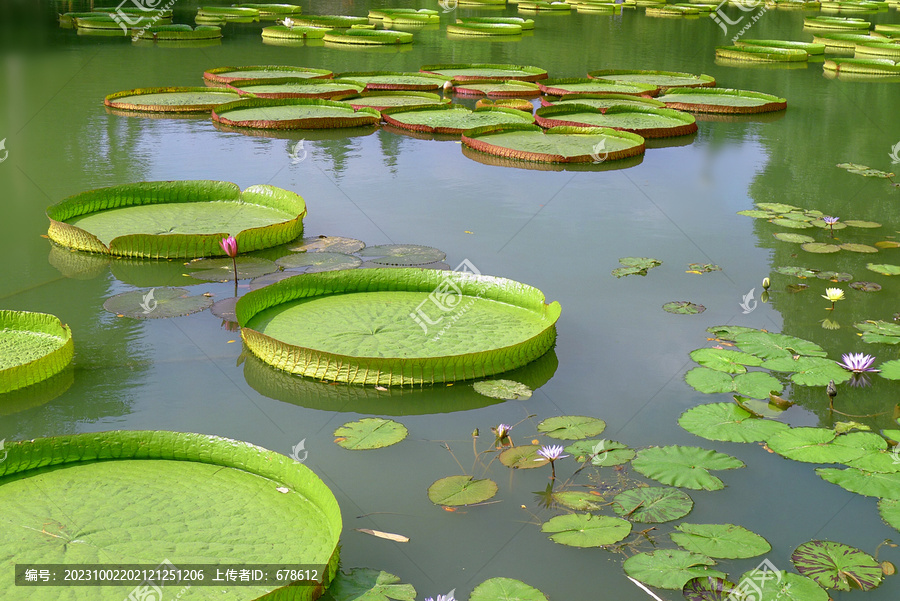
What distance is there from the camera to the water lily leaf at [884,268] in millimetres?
5359

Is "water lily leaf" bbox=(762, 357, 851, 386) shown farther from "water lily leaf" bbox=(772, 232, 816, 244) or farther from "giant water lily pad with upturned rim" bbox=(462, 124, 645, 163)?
"giant water lily pad with upturned rim" bbox=(462, 124, 645, 163)

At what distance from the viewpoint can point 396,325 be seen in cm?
421

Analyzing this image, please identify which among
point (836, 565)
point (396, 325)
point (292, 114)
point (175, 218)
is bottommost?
point (836, 565)

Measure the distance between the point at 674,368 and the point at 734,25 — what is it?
22.3m

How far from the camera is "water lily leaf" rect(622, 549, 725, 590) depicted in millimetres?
2578

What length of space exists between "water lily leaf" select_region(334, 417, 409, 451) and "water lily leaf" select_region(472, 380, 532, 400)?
19.3 inches

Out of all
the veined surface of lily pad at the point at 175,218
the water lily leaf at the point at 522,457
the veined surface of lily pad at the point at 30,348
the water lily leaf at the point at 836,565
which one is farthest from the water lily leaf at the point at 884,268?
the veined surface of lily pad at the point at 30,348

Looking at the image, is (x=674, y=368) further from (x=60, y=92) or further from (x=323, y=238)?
(x=60, y=92)

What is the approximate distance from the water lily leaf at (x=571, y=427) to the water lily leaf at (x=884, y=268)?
9.38ft

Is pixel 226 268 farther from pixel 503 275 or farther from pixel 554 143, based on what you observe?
pixel 554 143

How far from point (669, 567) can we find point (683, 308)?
2.35 meters

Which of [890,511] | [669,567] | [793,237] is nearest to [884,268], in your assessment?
[793,237]

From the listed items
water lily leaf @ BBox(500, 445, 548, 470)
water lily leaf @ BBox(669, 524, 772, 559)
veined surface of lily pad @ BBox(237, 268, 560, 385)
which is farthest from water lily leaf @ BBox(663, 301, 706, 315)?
water lily leaf @ BBox(669, 524, 772, 559)

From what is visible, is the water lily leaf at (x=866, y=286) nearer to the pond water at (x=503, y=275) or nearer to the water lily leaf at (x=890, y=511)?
the pond water at (x=503, y=275)
